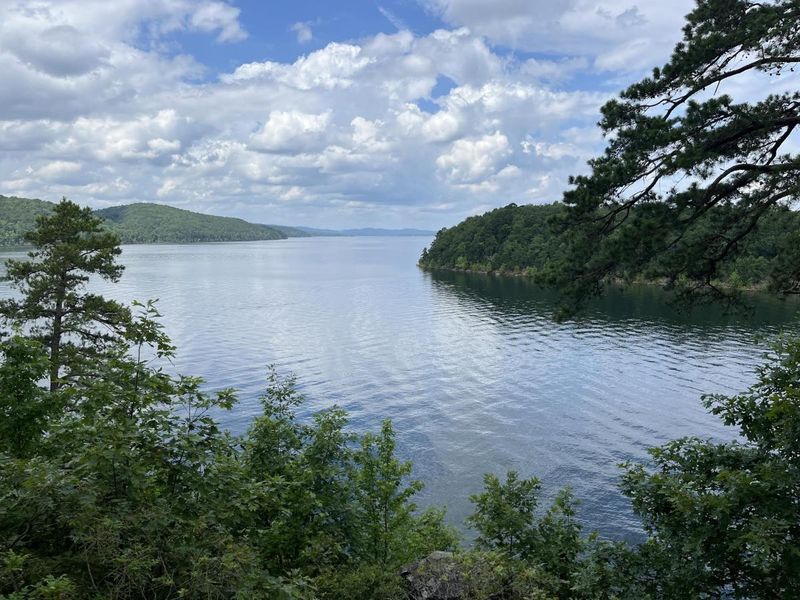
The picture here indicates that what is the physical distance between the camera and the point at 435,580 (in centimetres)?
1161

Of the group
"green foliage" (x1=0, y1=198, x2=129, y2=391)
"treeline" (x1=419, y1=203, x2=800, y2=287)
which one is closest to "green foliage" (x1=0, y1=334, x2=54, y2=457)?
"green foliage" (x1=0, y1=198, x2=129, y2=391)

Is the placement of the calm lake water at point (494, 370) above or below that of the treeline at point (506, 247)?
below

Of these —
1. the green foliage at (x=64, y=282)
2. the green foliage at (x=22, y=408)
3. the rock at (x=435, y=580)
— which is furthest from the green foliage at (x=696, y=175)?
the green foliage at (x=64, y=282)

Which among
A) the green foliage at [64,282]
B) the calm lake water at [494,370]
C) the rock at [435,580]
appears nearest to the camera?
the rock at [435,580]

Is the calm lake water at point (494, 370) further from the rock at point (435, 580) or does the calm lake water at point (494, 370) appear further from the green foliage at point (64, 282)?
the green foliage at point (64, 282)

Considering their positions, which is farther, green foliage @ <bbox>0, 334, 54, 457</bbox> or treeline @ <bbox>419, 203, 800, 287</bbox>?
treeline @ <bbox>419, 203, 800, 287</bbox>

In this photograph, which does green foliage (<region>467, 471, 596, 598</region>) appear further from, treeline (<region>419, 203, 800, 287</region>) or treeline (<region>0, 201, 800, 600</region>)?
treeline (<region>419, 203, 800, 287</region>)

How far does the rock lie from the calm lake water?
8.47 meters

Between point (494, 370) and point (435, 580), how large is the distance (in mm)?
45928

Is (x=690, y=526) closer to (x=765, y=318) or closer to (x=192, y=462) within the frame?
(x=192, y=462)

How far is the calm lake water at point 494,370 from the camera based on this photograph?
3466cm

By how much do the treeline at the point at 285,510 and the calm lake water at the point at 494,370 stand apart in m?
3.70

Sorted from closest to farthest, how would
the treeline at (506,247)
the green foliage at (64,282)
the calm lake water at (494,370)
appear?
the green foliage at (64,282)
the calm lake water at (494,370)
the treeline at (506,247)

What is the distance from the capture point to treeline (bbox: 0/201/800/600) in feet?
24.1
